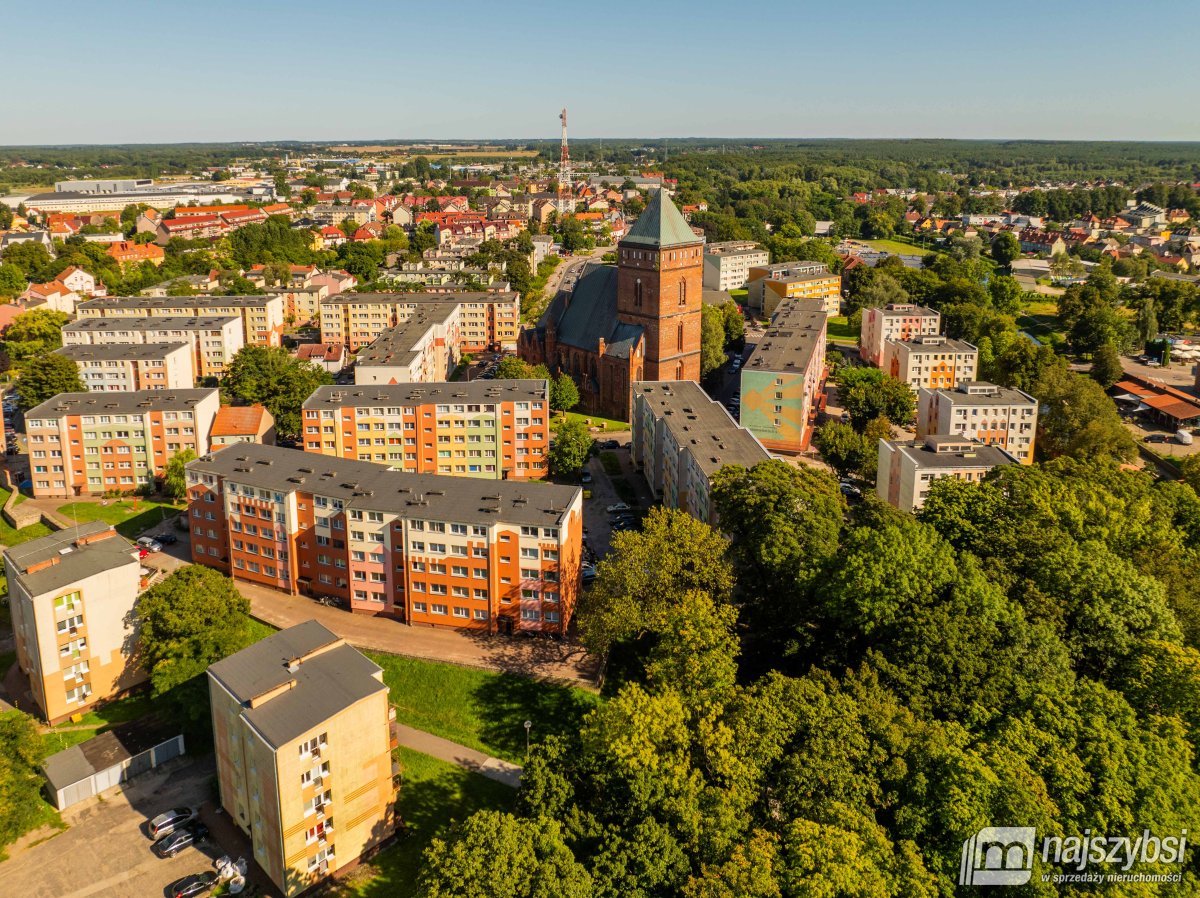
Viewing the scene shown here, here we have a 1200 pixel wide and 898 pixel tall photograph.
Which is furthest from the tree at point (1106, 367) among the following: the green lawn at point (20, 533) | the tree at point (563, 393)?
the green lawn at point (20, 533)

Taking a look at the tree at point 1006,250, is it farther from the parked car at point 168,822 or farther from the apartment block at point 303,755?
the parked car at point 168,822

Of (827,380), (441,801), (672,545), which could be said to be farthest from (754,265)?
(441,801)

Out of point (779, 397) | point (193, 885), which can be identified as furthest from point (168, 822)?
point (779, 397)

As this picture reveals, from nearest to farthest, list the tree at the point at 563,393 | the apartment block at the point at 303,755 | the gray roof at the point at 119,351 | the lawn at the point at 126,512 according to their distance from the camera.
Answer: the apartment block at the point at 303,755 → the lawn at the point at 126,512 → the gray roof at the point at 119,351 → the tree at the point at 563,393

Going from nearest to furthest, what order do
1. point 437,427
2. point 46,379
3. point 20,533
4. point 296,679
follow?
point 296,679
point 20,533
point 437,427
point 46,379

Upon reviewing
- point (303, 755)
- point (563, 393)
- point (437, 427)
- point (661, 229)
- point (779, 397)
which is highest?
point (661, 229)

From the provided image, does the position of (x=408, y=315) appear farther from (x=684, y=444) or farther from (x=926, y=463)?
(x=926, y=463)

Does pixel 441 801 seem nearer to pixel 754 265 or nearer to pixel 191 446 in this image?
pixel 191 446
